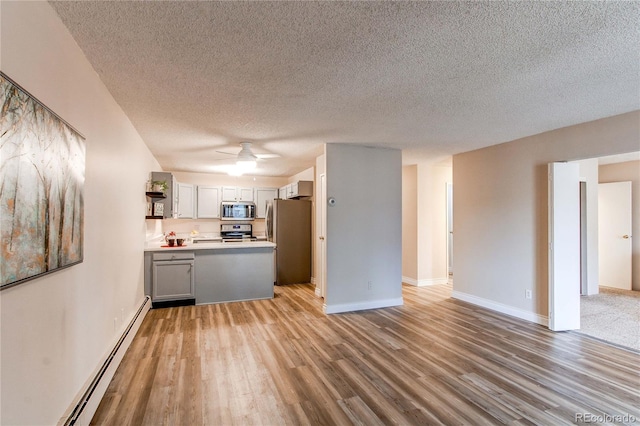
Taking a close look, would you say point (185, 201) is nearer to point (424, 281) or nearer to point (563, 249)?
point (424, 281)

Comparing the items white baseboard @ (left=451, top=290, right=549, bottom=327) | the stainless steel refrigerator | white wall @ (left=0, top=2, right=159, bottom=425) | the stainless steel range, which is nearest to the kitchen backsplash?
the stainless steel range

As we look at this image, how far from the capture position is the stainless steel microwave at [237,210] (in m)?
7.21

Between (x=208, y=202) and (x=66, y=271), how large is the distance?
18.5 feet

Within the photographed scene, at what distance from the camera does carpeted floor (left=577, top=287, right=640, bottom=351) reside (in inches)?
136

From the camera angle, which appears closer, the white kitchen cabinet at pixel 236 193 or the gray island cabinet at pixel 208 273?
the gray island cabinet at pixel 208 273

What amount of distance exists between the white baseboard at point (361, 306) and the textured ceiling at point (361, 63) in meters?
2.53

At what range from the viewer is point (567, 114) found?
10.5 feet

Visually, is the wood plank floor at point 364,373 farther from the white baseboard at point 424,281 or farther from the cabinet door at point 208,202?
the cabinet door at point 208,202

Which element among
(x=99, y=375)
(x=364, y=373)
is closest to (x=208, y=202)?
(x=99, y=375)

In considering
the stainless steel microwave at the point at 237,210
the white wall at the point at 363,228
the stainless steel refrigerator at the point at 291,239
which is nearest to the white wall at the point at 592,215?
the white wall at the point at 363,228

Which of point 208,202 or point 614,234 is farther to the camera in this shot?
point 208,202

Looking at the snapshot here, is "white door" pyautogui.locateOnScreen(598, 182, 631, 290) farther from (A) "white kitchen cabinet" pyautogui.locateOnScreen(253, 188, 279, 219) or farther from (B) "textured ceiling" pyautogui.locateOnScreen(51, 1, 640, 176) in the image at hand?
(A) "white kitchen cabinet" pyautogui.locateOnScreen(253, 188, 279, 219)

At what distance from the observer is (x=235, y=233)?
741 cm

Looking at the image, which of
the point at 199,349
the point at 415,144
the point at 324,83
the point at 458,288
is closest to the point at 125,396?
the point at 199,349
